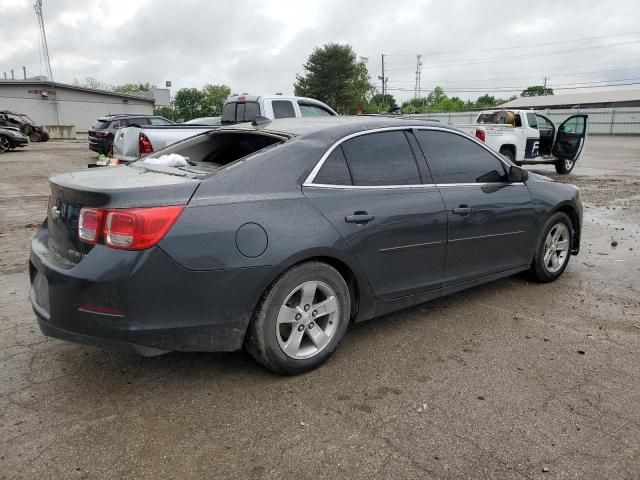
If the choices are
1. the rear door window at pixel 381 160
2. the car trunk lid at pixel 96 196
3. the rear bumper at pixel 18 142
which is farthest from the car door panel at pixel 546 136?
the rear bumper at pixel 18 142

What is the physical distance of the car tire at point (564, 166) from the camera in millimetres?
15269

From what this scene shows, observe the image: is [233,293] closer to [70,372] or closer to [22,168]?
[70,372]

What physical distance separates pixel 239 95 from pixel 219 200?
898 cm

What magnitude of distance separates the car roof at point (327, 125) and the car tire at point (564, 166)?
12.6 metres

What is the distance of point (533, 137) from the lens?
49.1 feet

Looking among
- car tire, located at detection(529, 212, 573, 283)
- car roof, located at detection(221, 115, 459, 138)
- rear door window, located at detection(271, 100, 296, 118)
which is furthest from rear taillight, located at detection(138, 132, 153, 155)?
car tire, located at detection(529, 212, 573, 283)

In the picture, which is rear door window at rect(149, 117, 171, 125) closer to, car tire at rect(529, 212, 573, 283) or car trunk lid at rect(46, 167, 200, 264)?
car tire at rect(529, 212, 573, 283)

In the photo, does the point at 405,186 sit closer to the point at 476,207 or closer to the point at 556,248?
the point at 476,207

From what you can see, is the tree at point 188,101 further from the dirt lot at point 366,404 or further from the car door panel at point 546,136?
the dirt lot at point 366,404

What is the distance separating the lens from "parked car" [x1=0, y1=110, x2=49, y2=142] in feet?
88.5

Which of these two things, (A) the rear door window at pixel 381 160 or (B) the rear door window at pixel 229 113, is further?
(B) the rear door window at pixel 229 113

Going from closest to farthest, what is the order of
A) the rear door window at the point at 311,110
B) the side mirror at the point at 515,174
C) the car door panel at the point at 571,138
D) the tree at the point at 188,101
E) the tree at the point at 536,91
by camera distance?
the side mirror at the point at 515,174
the rear door window at the point at 311,110
the car door panel at the point at 571,138
the tree at the point at 188,101
the tree at the point at 536,91

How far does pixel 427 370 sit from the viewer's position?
334 cm

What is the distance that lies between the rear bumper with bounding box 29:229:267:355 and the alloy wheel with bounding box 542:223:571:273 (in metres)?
3.17
